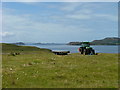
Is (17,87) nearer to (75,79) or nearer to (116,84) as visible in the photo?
(75,79)

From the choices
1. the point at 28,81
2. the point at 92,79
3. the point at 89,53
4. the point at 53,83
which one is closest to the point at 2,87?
the point at 28,81

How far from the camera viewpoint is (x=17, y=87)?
16.0m

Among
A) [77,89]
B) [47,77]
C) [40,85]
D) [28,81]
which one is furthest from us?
[47,77]

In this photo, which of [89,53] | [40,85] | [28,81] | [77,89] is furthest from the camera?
[89,53]

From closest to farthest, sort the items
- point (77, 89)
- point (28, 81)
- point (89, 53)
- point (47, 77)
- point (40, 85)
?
point (77, 89) < point (40, 85) < point (28, 81) < point (47, 77) < point (89, 53)

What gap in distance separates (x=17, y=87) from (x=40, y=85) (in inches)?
64.0

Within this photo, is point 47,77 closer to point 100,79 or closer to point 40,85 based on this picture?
point 40,85

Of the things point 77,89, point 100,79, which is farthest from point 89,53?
point 77,89

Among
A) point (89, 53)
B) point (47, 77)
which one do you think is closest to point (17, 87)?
point (47, 77)

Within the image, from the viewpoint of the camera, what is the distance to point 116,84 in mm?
16969

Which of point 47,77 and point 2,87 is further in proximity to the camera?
point 47,77

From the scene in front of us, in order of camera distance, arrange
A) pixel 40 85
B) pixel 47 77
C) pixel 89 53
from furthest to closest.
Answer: pixel 89 53
pixel 47 77
pixel 40 85

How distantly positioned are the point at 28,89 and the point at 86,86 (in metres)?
3.96

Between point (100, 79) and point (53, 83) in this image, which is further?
point (100, 79)
